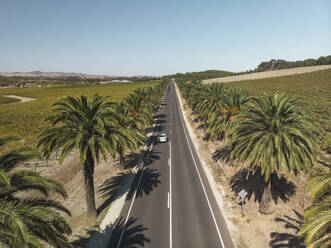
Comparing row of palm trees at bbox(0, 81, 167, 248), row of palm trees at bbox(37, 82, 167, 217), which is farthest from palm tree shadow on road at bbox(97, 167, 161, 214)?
row of palm trees at bbox(37, 82, 167, 217)

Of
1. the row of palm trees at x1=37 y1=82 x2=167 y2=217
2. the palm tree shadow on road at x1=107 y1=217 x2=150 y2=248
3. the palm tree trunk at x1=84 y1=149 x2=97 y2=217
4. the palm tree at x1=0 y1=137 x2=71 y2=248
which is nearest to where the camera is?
the palm tree at x1=0 y1=137 x2=71 y2=248

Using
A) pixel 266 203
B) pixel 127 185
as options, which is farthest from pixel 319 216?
pixel 127 185

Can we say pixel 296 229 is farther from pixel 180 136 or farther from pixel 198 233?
pixel 180 136

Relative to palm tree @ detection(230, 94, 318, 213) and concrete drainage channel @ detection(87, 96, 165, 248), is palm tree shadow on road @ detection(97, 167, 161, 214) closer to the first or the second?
concrete drainage channel @ detection(87, 96, 165, 248)

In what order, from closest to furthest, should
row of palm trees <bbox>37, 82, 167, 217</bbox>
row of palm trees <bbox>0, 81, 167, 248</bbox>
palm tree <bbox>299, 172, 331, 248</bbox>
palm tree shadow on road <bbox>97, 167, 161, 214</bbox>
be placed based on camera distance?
row of palm trees <bbox>0, 81, 167, 248</bbox>, palm tree <bbox>299, 172, 331, 248</bbox>, row of palm trees <bbox>37, 82, 167, 217</bbox>, palm tree shadow on road <bbox>97, 167, 161, 214</bbox>

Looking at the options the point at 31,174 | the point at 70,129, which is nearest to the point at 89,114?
the point at 70,129

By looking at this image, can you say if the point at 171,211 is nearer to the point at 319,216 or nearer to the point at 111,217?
the point at 111,217
